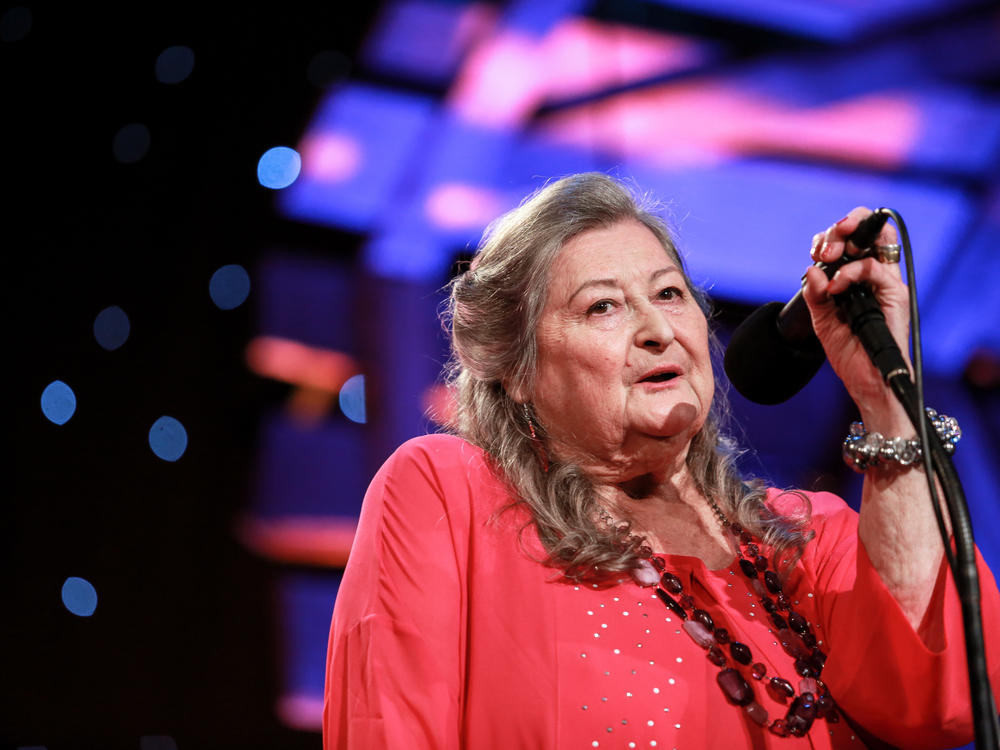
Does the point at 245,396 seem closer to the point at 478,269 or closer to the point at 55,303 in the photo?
the point at 55,303

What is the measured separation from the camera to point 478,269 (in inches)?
69.6

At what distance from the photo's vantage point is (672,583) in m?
1.41

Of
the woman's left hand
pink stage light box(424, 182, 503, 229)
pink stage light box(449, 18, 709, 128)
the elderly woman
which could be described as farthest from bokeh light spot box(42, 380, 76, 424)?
the woman's left hand

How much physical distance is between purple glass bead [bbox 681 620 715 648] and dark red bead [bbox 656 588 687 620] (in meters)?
0.01

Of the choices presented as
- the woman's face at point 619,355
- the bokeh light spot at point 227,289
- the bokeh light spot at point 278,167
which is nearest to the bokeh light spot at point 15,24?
the bokeh light spot at point 278,167

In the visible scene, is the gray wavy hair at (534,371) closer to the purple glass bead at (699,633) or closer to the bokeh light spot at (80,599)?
the purple glass bead at (699,633)

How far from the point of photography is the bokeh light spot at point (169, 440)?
2.72m

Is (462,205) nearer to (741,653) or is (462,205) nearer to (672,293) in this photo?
(672,293)

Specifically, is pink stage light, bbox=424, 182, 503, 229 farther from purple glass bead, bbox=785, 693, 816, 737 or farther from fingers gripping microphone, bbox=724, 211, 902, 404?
purple glass bead, bbox=785, 693, 816, 737

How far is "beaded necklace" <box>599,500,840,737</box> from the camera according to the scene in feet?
4.32

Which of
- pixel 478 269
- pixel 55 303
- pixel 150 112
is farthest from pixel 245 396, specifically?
pixel 478 269

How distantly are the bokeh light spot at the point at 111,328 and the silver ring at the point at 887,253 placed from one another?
2218 millimetres

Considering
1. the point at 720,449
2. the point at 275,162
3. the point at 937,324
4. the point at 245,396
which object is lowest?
the point at 720,449

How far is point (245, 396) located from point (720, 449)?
1.52 m
